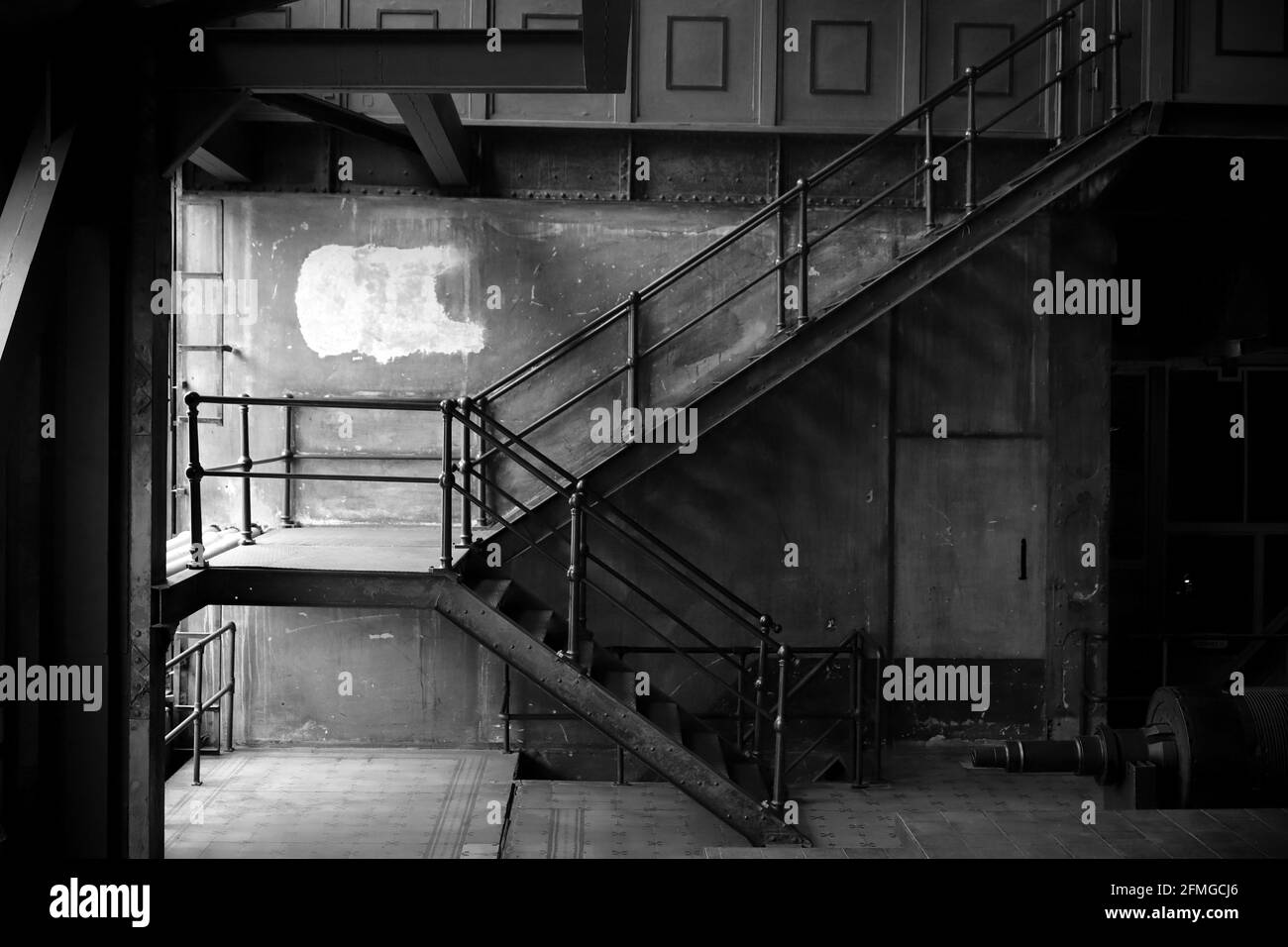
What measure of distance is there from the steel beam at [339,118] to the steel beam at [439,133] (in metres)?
0.38

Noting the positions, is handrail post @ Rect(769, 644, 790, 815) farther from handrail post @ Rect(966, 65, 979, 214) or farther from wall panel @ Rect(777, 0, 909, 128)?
wall panel @ Rect(777, 0, 909, 128)

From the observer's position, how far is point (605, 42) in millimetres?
5941

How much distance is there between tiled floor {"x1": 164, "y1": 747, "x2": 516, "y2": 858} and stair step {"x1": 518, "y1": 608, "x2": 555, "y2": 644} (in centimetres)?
149

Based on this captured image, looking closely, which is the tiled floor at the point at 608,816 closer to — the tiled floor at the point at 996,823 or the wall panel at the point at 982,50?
the tiled floor at the point at 996,823

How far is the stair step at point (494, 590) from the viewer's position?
7763 millimetres

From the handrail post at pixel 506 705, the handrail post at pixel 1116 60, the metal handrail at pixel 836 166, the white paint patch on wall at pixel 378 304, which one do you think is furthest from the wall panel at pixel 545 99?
the handrail post at pixel 506 705

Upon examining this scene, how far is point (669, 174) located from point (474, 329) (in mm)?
2227

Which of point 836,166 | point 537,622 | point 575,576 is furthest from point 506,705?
point 836,166

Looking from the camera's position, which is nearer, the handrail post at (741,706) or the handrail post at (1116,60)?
the handrail post at (1116,60)

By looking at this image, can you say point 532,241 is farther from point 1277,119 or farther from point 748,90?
point 1277,119

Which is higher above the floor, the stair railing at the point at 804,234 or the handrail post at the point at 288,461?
the stair railing at the point at 804,234

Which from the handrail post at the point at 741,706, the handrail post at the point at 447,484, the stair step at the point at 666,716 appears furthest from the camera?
the handrail post at the point at 741,706

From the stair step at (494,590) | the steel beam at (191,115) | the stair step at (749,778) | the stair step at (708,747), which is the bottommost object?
the stair step at (749,778)

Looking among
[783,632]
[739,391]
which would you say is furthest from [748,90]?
[783,632]
